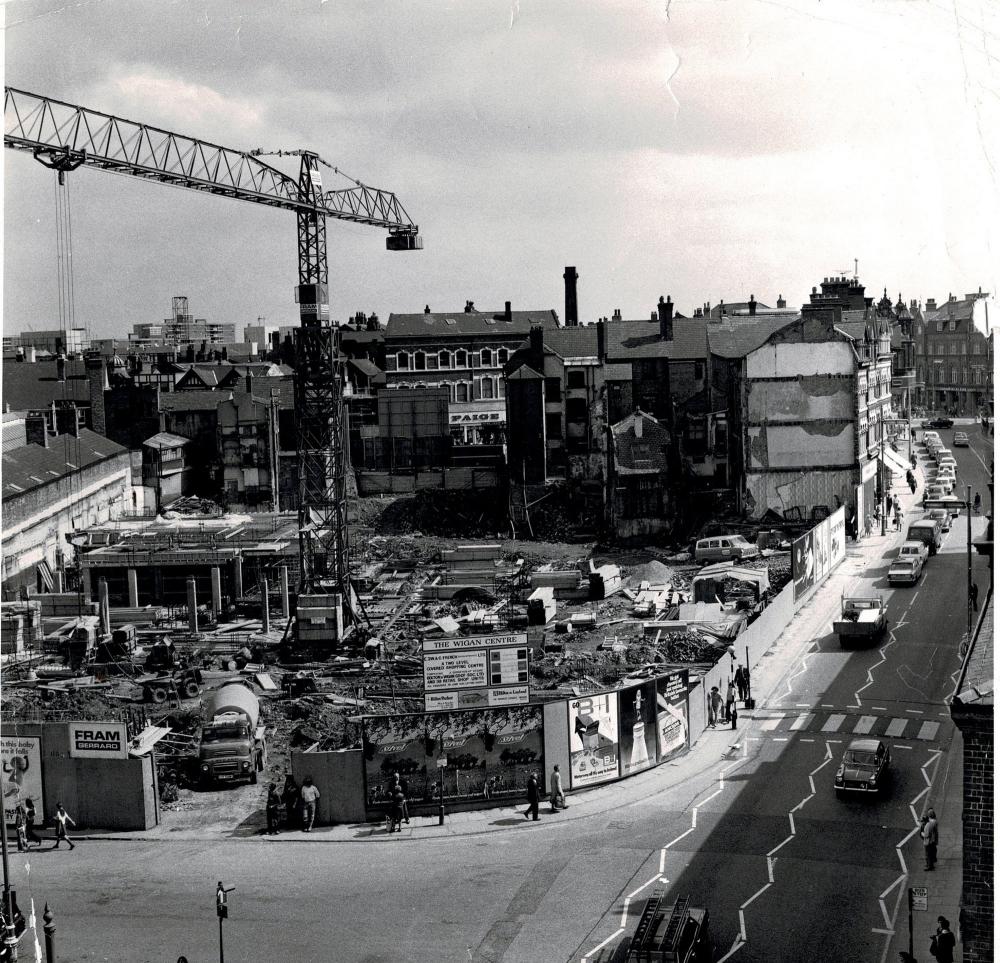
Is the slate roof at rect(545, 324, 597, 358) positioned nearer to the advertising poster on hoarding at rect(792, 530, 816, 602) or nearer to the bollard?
the advertising poster on hoarding at rect(792, 530, 816, 602)

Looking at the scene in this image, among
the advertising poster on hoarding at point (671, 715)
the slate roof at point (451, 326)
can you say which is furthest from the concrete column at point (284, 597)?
the slate roof at point (451, 326)

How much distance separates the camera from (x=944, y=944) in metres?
14.5

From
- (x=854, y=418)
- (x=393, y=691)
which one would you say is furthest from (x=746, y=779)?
(x=854, y=418)

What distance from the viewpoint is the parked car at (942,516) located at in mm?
44844

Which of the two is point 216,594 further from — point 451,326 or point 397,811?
point 451,326

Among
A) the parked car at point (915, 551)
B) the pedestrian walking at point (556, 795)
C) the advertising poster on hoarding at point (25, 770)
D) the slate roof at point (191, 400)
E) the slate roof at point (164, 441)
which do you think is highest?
the slate roof at point (191, 400)

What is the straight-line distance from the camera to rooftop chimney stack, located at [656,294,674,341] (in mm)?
57156

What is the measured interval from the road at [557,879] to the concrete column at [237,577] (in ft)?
67.0

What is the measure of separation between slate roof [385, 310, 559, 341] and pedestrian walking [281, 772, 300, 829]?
50966mm

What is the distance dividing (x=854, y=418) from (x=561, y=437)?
580 inches

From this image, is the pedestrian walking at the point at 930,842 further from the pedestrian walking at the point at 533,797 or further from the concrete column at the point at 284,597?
the concrete column at the point at 284,597

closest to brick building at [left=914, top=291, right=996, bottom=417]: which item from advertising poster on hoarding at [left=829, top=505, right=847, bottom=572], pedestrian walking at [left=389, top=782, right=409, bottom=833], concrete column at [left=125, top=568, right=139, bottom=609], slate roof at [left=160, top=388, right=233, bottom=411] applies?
advertising poster on hoarding at [left=829, top=505, right=847, bottom=572]

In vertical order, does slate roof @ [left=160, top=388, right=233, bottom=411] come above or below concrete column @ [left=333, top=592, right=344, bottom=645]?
above

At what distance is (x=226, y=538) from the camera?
46.5m
